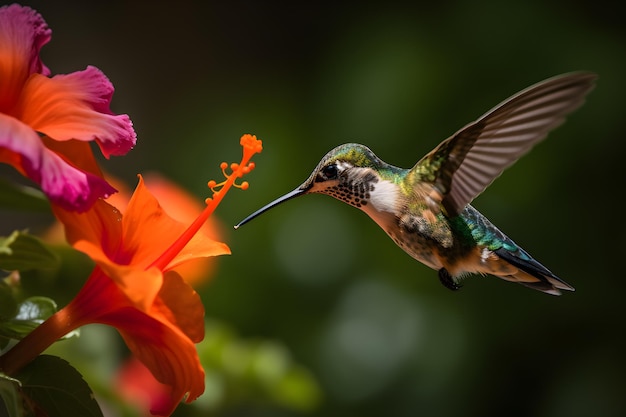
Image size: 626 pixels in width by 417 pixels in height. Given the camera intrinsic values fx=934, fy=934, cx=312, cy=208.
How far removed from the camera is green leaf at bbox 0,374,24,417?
625mm

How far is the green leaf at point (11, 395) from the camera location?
62 cm

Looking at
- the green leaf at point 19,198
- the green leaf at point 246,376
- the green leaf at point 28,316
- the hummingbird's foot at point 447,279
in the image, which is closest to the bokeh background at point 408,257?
the green leaf at point 246,376

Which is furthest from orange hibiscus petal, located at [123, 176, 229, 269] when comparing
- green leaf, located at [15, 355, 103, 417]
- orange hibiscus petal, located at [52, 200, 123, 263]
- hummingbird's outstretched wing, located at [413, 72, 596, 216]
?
hummingbird's outstretched wing, located at [413, 72, 596, 216]

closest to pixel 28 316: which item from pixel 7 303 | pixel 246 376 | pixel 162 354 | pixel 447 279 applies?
pixel 7 303

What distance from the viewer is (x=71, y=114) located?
2.39 feet

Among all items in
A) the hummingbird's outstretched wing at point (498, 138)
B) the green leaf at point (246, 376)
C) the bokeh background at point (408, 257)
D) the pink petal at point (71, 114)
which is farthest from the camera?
the bokeh background at point (408, 257)

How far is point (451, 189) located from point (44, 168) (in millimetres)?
579

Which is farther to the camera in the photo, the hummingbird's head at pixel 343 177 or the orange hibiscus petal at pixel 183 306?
the hummingbird's head at pixel 343 177

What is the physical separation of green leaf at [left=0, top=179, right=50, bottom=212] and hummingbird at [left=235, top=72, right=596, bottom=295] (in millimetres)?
314

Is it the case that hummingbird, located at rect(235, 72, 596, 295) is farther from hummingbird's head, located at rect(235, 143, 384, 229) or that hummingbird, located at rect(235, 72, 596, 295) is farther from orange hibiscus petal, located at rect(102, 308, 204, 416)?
orange hibiscus petal, located at rect(102, 308, 204, 416)

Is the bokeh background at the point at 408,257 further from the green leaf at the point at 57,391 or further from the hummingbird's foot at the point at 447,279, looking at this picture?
the green leaf at the point at 57,391

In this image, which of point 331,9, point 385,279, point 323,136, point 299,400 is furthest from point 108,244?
point 331,9

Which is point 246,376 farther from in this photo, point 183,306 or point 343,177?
point 183,306

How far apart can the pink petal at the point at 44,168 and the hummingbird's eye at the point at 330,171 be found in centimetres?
37
